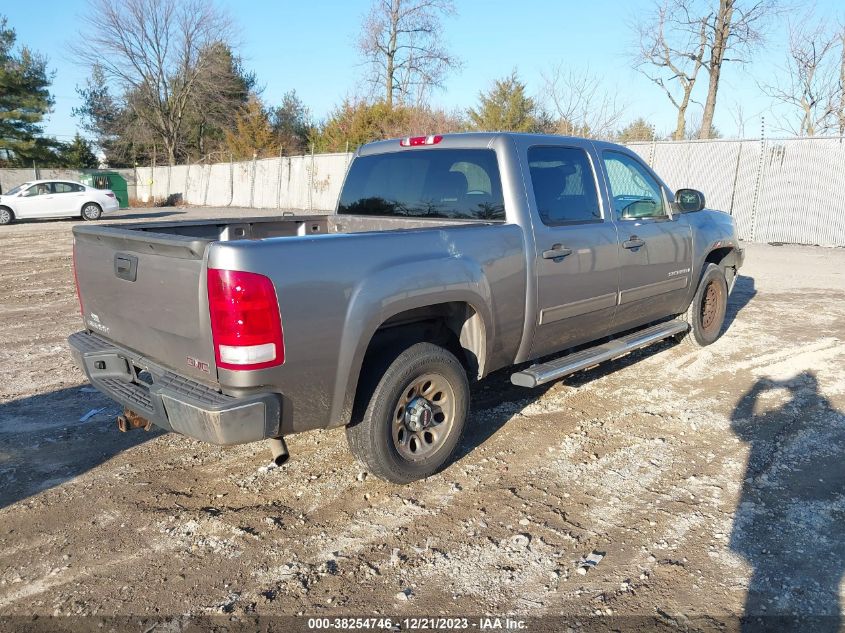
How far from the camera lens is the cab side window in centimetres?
489

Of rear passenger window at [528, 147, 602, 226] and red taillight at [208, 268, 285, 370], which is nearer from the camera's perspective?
red taillight at [208, 268, 285, 370]

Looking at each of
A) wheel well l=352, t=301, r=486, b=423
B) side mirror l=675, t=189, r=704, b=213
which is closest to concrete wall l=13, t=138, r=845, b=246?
side mirror l=675, t=189, r=704, b=213

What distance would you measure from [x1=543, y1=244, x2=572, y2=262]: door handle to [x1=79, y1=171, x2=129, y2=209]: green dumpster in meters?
32.6

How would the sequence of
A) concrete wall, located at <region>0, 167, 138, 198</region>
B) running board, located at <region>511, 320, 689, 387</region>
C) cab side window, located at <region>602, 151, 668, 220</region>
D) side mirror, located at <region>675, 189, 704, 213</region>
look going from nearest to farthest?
running board, located at <region>511, 320, 689, 387</region>, cab side window, located at <region>602, 151, 668, 220</region>, side mirror, located at <region>675, 189, 704, 213</region>, concrete wall, located at <region>0, 167, 138, 198</region>

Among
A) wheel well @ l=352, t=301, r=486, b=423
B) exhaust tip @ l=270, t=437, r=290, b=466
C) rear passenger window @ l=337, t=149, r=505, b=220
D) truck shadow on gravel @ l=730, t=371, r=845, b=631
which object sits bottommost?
truck shadow on gravel @ l=730, t=371, r=845, b=631

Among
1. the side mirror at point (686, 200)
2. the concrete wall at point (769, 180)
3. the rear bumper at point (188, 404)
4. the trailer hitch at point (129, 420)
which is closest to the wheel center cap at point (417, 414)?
the rear bumper at point (188, 404)

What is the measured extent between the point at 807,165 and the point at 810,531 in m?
15.0

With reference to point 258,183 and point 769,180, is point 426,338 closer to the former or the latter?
point 769,180

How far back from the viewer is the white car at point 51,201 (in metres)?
21.8

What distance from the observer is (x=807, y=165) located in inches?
600

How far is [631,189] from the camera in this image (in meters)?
5.18

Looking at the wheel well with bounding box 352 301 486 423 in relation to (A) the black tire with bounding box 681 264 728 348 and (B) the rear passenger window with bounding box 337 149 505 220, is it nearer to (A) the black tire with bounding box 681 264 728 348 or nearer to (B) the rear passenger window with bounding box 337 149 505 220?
(B) the rear passenger window with bounding box 337 149 505 220

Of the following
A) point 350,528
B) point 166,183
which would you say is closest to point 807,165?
point 350,528

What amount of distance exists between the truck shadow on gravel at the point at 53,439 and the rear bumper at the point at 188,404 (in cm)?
73
